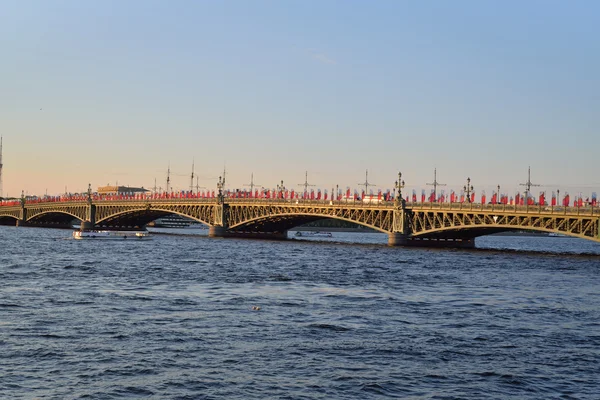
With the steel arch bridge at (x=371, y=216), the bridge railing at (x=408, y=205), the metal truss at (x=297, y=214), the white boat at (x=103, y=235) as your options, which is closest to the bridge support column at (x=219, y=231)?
the steel arch bridge at (x=371, y=216)

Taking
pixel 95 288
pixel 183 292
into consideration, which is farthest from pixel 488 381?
pixel 95 288

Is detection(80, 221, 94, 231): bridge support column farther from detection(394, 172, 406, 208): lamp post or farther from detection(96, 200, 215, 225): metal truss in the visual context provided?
detection(394, 172, 406, 208): lamp post

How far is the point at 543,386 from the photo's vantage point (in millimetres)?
26672

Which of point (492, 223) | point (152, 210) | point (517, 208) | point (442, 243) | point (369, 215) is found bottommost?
point (442, 243)

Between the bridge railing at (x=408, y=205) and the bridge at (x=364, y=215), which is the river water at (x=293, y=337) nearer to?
the bridge railing at (x=408, y=205)

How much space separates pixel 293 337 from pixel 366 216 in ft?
299

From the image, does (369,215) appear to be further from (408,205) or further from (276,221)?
(276,221)

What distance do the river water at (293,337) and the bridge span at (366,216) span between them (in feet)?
101

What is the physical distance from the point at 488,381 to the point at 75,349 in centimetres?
1476

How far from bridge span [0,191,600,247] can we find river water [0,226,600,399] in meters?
30.7

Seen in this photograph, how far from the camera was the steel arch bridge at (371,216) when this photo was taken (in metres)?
93.8

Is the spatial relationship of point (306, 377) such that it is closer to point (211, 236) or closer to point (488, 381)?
point (488, 381)

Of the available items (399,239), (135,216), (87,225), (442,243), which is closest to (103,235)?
(135,216)

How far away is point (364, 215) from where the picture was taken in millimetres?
120938
